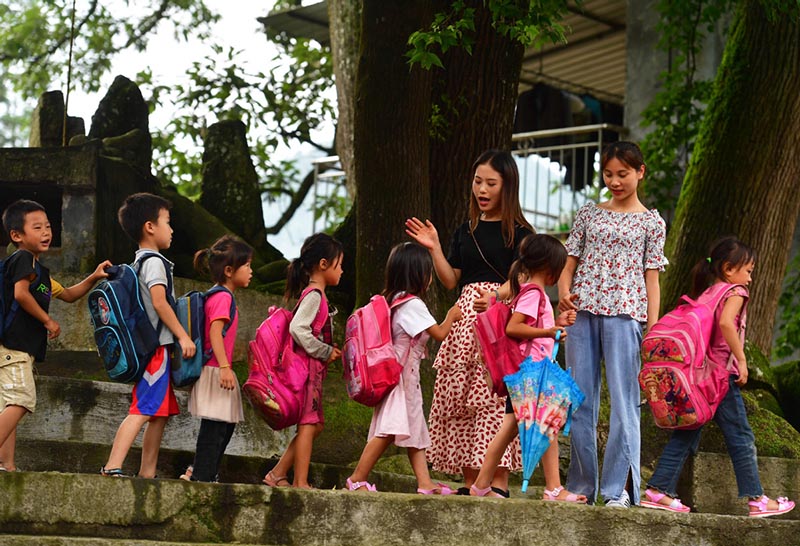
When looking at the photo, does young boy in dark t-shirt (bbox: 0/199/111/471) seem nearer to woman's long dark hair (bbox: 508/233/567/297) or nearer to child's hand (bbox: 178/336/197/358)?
child's hand (bbox: 178/336/197/358)

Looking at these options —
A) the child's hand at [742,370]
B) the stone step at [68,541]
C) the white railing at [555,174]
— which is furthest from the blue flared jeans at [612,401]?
the white railing at [555,174]

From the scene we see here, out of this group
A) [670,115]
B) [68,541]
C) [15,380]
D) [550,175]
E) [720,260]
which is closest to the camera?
[68,541]

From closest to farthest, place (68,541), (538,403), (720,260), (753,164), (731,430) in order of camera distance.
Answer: (68,541) < (538,403) < (731,430) < (720,260) < (753,164)

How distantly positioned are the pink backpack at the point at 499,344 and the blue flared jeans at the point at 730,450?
3.16ft

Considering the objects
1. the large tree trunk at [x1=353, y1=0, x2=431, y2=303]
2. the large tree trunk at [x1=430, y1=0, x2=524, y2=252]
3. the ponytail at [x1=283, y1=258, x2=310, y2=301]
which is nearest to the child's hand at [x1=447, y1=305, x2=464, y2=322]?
the ponytail at [x1=283, y1=258, x2=310, y2=301]

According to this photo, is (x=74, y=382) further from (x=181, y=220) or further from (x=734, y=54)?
(x=734, y=54)

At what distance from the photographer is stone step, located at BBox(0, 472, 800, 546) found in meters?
4.62

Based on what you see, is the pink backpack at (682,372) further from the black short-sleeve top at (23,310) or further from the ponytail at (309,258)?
the black short-sleeve top at (23,310)

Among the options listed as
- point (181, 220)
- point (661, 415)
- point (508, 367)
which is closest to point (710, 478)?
point (661, 415)

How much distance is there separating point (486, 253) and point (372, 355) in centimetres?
77

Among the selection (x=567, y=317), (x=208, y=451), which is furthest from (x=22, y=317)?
(x=567, y=317)

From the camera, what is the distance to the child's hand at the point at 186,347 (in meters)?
5.45

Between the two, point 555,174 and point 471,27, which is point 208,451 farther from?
point 555,174

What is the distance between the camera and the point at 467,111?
27.2 ft
